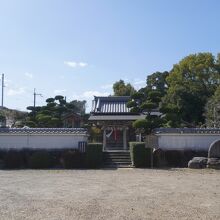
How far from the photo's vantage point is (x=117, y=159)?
1005 inches

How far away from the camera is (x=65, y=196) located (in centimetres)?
1195

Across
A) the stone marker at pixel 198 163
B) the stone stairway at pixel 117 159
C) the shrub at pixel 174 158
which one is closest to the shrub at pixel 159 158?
the shrub at pixel 174 158

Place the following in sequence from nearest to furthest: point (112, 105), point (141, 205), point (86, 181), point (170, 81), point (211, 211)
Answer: point (211, 211), point (141, 205), point (86, 181), point (112, 105), point (170, 81)

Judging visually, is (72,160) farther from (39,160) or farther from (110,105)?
(110,105)

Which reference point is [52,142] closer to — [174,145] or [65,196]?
[174,145]

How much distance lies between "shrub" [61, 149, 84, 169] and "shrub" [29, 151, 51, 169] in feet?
3.05

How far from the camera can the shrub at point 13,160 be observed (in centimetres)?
2375

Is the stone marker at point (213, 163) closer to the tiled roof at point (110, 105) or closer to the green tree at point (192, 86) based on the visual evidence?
the green tree at point (192, 86)

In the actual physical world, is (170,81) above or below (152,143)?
above

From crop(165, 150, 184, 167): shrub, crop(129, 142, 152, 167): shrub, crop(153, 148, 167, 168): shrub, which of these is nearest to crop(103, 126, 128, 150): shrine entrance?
crop(153, 148, 167, 168): shrub

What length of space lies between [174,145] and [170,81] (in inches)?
979

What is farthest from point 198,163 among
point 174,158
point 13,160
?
point 13,160

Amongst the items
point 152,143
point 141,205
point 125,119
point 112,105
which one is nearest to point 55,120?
point 125,119

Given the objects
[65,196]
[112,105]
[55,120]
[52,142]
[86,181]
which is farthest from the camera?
[112,105]
